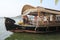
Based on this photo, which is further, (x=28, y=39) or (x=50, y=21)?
(x=50, y=21)

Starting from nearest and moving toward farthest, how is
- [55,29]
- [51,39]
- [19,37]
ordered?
[51,39] < [19,37] < [55,29]

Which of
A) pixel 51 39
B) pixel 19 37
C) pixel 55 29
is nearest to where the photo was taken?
pixel 51 39

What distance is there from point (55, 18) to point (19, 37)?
4.06 metres

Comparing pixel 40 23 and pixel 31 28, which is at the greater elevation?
pixel 40 23

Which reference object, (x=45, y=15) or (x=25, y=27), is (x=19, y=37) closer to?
(x=25, y=27)

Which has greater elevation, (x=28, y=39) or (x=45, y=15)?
(x=45, y=15)

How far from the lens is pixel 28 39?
16.3 meters

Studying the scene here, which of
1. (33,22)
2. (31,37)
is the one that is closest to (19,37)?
(31,37)

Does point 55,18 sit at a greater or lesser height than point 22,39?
greater

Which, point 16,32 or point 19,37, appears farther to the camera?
point 16,32

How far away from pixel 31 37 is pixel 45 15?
2666 millimetres

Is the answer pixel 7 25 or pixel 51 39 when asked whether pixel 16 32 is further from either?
pixel 51 39

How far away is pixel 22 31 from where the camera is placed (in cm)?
1820

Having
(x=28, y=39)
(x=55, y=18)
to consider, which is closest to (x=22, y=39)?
(x=28, y=39)
